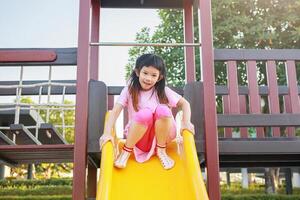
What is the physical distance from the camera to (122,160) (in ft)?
10.9

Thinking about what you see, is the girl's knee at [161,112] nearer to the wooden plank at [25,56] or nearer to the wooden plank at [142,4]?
the wooden plank at [25,56]

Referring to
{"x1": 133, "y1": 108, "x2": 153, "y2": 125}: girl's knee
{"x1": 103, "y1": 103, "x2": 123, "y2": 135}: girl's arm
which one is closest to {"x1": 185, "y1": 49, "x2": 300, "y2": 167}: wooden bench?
{"x1": 133, "y1": 108, "x2": 153, "y2": 125}: girl's knee

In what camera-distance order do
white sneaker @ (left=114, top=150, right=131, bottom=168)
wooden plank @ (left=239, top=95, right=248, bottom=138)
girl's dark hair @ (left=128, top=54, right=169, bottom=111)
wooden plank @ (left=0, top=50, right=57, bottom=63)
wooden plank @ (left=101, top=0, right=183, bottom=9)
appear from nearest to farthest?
1. white sneaker @ (left=114, top=150, right=131, bottom=168)
2. girl's dark hair @ (left=128, top=54, right=169, bottom=111)
3. wooden plank @ (left=0, top=50, right=57, bottom=63)
4. wooden plank @ (left=239, top=95, right=248, bottom=138)
5. wooden plank @ (left=101, top=0, right=183, bottom=9)

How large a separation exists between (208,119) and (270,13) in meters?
10.7

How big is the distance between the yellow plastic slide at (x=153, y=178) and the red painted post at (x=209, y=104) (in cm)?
28

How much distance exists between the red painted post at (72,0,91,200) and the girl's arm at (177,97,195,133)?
0.83 meters

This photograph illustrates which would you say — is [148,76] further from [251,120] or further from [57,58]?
[251,120]

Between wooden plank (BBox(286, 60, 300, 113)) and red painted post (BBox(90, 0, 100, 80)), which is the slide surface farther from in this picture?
red painted post (BBox(90, 0, 100, 80))

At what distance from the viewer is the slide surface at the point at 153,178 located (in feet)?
9.52

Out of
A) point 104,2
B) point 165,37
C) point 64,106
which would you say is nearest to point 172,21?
point 165,37

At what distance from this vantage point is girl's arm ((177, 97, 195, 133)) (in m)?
3.41

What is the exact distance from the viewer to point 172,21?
14320mm

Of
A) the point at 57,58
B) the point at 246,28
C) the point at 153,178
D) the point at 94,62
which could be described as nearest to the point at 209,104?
A: the point at 153,178

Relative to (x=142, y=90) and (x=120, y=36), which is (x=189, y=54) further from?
(x=120, y=36)
